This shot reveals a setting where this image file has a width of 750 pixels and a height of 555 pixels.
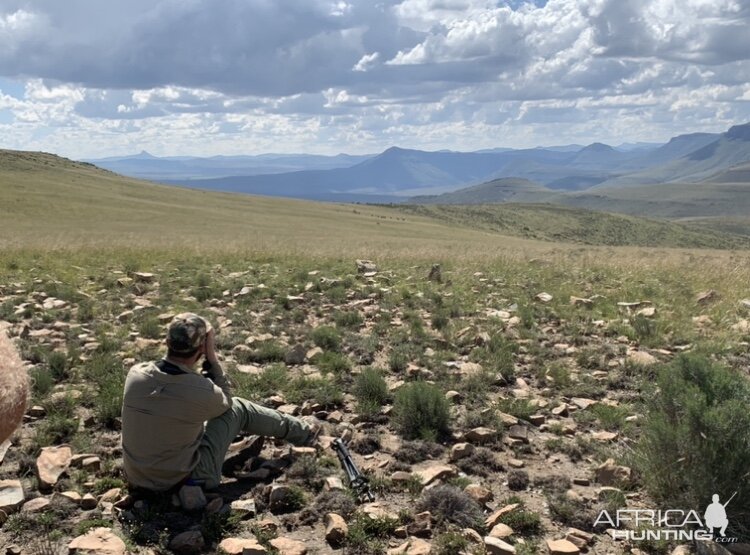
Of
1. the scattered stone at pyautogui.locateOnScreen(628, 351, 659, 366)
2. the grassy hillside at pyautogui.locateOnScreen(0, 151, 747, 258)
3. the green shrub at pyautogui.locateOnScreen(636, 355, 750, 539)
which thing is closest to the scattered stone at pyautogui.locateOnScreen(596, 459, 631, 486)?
the green shrub at pyautogui.locateOnScreen(636, 355, 750, 539)

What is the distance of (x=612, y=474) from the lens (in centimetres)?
521

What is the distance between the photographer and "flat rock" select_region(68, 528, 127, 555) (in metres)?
4.07

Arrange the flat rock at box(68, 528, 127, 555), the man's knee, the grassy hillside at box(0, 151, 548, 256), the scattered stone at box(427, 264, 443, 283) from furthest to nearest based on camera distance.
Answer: the grassy hillside at box(0, 151, 548, 256)
the scattered stone at box(427, 264, 443, 283)
the flat rock at box(68, 528, 127, 555)
the man's knee

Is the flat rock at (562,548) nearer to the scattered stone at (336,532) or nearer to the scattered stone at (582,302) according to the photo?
the scattered stone at (336,532)

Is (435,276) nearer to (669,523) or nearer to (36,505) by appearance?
(669,523)

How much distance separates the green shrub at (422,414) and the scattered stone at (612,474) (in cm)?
157

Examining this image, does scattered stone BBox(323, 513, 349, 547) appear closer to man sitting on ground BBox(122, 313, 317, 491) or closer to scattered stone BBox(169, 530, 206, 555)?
scattered stone BBox(169, 530, 206, 555)

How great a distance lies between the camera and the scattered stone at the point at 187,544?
4297mm

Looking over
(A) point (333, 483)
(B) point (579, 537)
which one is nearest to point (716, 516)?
(B) point (579, 537)

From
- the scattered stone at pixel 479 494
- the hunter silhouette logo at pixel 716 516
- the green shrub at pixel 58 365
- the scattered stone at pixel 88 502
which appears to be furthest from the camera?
the green shrub at pixel 58 365

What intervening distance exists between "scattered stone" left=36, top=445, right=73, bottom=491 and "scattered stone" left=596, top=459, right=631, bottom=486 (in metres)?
4.56

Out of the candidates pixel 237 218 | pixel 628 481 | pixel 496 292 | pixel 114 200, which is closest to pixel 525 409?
pixel 628 481

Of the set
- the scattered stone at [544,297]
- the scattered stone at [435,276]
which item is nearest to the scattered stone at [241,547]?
the scattered stone at [544,297]

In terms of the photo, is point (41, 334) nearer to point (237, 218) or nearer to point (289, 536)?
point (289, 536)
